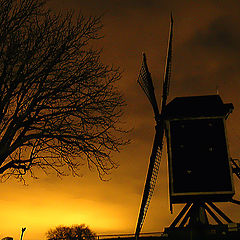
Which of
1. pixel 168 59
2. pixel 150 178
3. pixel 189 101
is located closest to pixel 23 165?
pixel 150 178

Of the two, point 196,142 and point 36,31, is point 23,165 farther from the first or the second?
point 196,142

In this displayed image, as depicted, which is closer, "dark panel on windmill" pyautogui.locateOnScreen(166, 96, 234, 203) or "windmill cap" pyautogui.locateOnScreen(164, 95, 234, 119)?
"dark panel on windmill" pyautogui.locateOnScreen(166, 96, 234, 203)

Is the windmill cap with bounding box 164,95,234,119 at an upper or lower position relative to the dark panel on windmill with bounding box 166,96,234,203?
upper

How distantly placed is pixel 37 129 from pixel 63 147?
117 centimetres

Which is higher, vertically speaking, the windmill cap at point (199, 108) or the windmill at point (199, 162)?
the windmill cap at point (199, 108)

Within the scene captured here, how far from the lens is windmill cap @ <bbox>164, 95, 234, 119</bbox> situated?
16984mm

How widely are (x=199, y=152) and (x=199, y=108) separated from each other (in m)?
2.25

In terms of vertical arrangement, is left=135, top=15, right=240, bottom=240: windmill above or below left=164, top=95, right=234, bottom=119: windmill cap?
below

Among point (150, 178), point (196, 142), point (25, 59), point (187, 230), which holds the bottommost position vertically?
point (187, 230)

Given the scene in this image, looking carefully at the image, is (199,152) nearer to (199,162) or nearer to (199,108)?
(199,162)

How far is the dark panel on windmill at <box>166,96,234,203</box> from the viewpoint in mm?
15984

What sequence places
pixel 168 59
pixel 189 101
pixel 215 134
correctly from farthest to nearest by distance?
pixel 168 59
pixel 189 101
pixel 215 134

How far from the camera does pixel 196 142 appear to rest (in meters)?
16.9

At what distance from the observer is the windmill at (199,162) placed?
16.0m
